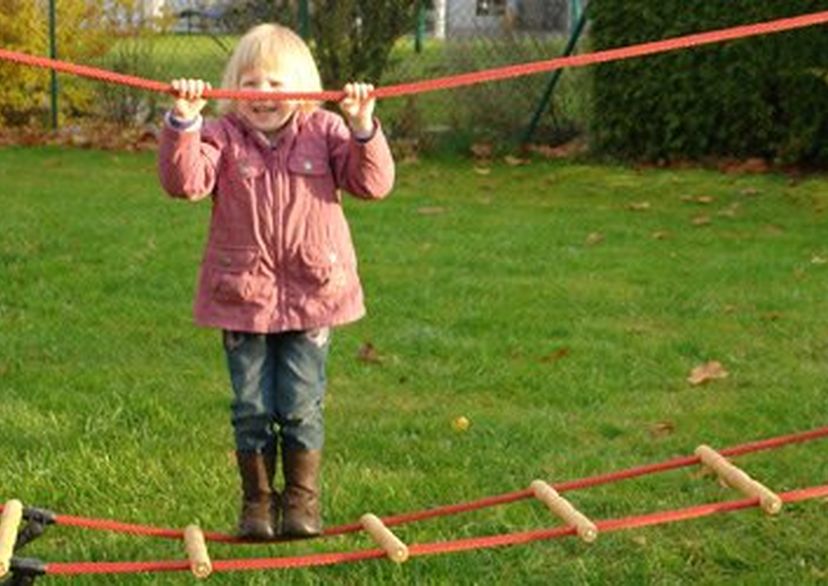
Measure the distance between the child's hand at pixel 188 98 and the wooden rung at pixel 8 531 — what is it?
1077 mm

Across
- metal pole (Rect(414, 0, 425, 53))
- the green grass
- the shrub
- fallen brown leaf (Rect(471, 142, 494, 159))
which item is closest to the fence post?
metal pole (Rect(414, 0, 425, 53))

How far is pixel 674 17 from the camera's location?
14.0m

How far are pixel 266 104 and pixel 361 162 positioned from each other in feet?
0.94

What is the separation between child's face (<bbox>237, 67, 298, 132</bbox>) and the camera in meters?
4.24

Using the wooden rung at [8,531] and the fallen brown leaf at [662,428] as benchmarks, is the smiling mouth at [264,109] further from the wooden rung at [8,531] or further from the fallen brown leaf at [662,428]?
the fallen brown leaf at [662,428]

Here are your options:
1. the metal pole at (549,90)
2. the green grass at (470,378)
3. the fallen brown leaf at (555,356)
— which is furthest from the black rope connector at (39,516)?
the metal pole at (549,90)

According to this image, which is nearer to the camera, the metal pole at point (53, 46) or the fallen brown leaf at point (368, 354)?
the fallen brown leaf at point (368, 354)

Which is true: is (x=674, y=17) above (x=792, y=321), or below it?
above

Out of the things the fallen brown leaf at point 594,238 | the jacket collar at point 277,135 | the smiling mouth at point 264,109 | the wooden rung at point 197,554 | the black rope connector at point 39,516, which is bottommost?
the wooden rung at point 197,554

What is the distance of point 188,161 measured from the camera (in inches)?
164

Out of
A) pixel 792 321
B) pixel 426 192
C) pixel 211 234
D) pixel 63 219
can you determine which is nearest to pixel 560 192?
pixel 426 192

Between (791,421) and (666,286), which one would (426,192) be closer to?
(666,286)

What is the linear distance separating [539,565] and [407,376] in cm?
220

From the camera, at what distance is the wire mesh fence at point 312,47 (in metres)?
15.2
